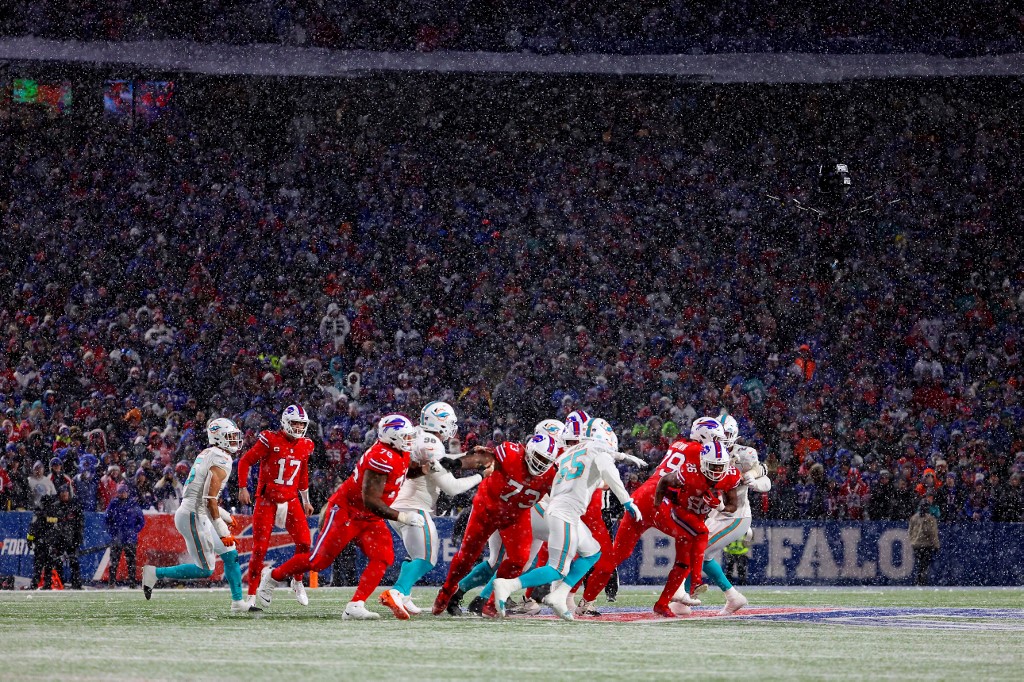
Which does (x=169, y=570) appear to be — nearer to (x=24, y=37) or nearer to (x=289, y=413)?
(x=289, y=413)

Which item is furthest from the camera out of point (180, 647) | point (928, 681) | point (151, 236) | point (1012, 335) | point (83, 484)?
point (151, 236)

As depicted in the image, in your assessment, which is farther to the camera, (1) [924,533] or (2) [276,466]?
(1) [924,533]

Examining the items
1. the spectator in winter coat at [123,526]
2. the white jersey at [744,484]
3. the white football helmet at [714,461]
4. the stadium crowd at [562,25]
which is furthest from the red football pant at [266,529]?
the stadium crowd at [562,25]

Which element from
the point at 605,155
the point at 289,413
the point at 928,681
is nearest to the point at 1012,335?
the point at 605,155

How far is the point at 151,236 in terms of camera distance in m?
26.5

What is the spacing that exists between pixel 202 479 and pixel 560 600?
3532mm

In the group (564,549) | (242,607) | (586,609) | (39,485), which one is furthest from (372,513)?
(39,485)

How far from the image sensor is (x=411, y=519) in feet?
39.9

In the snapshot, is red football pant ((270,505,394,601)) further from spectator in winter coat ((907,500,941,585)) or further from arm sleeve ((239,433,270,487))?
spectator in winter coat ((907,500,941,585))

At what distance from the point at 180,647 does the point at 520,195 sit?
65.6 feet

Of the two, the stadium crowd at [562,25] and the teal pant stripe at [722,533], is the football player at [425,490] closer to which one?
the teal pant stripe at [722,533]

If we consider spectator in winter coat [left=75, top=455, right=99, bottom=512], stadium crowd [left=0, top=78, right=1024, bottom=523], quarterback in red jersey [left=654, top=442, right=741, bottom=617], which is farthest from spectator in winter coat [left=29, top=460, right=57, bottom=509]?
quarterback in red jersey [left=654, top=442, right=741, bottom=617]

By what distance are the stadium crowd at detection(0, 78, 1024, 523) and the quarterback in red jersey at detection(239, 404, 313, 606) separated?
5716 mm

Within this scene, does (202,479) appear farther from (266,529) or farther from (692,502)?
(692,502)
